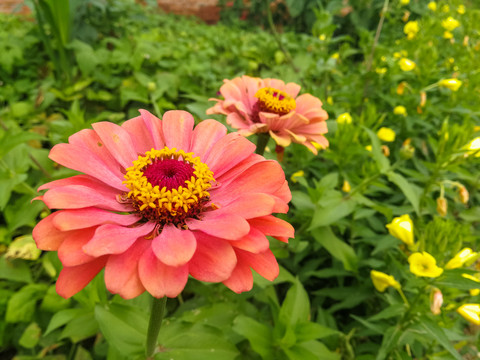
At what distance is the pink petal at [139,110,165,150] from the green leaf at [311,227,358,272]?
768 millimetres

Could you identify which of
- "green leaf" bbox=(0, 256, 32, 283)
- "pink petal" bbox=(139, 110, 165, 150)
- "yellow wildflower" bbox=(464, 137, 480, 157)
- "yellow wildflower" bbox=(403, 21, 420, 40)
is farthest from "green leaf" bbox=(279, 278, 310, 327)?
"yellow wildflower" bbox=(403, 21, 420, 40)

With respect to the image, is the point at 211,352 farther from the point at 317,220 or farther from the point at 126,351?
the point at 317,220

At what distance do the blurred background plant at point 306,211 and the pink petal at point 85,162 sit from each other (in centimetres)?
34

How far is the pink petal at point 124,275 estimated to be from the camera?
1.71 feet

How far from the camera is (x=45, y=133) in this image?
201 centimetres

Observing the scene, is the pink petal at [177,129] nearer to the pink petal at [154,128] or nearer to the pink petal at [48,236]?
the pink petal at [154,128]

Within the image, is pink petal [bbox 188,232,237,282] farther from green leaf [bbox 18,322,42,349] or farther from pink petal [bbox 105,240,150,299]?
green leaf [bbox 18,322,42,349]

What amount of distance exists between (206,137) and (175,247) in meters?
0.36

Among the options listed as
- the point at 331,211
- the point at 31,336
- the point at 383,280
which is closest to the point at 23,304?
the point at 31,336

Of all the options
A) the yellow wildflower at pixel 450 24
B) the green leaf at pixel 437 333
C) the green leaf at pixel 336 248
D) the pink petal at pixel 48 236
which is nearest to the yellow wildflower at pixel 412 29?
the yellow wildflower at pixel 450 24

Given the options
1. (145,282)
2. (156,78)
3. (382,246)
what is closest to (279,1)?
(156,78)

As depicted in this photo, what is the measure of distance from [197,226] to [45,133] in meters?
1.82

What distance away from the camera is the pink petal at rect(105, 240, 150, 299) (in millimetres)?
521

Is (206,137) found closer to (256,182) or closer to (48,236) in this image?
(256,182)
